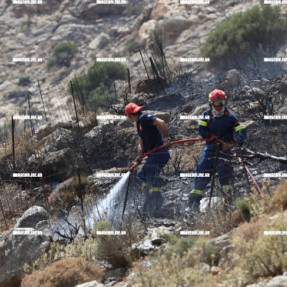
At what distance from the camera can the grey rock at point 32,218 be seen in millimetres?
6855

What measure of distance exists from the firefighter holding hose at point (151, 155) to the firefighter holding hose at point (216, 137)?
1.53ft

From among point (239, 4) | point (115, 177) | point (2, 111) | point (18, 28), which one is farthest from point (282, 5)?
point (115, 177)

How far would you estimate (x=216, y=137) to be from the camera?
6.45 m

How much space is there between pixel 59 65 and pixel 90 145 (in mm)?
22426

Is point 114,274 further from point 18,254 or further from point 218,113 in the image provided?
point 218,113

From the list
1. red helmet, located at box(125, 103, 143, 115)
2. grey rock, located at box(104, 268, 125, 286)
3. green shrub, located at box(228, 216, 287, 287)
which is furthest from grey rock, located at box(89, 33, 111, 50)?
green shrub, located at box(228, 216, 287, 287)

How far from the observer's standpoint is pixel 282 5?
29.4 m

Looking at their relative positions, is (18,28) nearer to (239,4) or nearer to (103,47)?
(103,47)

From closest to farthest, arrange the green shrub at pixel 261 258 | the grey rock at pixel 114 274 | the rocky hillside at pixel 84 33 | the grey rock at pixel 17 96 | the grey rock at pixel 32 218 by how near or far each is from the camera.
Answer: the green shrub at pixel 261 258
the grey rock at pixel 114 274
the grey rock at pixel 32 218
the rocky hillside at pixel 84 33
the grey rock at pixel 17 96

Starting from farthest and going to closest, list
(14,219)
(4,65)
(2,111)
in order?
(4,65), (2,111), (14,219)

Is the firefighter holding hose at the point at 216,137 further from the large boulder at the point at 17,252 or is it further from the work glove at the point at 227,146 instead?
the large boulder at the point at 17,252

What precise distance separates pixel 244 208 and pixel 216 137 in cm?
143

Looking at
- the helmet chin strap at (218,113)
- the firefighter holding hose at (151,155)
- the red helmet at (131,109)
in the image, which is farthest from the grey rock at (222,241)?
the red helmet at (131,109)

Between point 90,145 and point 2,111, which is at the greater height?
point 90,145
